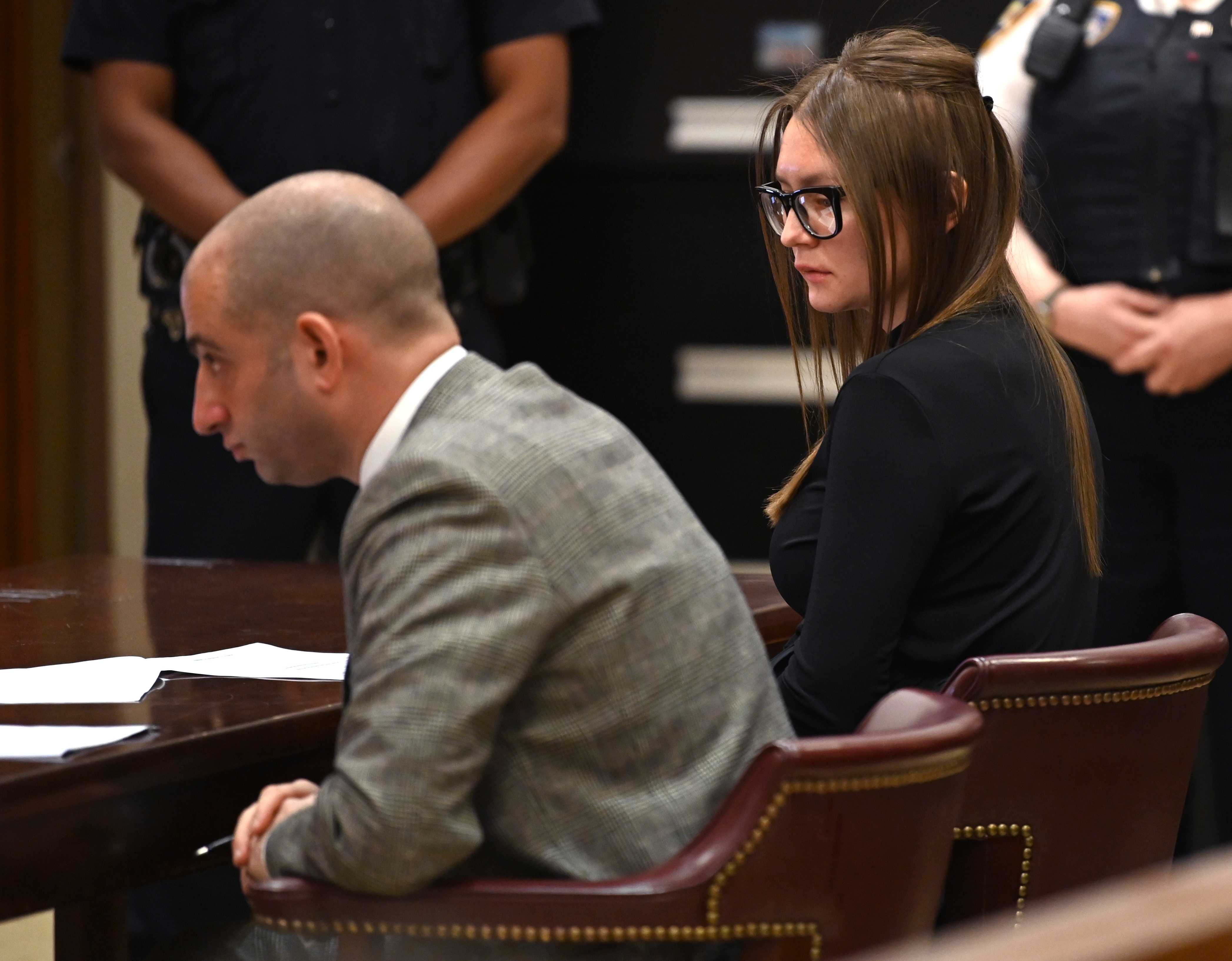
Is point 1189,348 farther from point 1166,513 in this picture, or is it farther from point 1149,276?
point 1166,513

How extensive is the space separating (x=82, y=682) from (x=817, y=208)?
3.05ft

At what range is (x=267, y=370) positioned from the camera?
145cm

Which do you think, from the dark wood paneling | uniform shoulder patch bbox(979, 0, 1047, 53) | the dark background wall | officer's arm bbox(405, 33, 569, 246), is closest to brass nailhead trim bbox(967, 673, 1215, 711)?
uniform shoulder patch bbox(979, 0, 1047, 53)

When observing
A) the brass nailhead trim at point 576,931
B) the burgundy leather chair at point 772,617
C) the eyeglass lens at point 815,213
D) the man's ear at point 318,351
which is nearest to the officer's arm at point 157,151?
the burgundy leather chair at point 772,617

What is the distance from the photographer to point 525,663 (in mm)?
1270

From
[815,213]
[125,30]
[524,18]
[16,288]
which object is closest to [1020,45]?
[524,18]

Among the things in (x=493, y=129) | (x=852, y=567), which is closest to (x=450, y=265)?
(x=493, y=129)

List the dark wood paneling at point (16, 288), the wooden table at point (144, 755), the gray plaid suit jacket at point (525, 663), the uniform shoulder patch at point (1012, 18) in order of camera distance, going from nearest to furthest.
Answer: the gray plaid suit jacket at point (525, 663) → the wooden table at point (144, 755) → the uniform shoulder patch at point (1012, 18) → the dark wood paneling at point (16, 288)

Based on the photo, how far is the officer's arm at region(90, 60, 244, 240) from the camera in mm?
3051

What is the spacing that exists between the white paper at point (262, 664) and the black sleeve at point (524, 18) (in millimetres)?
1684

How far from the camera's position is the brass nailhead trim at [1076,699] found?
1.46 m

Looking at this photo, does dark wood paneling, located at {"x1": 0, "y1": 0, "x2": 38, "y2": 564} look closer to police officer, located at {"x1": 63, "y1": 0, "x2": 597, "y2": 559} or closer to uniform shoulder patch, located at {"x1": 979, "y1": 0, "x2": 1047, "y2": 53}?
police officer, located at {"x1": 63, "y1": 0, "x2": 597, "y2": 559}

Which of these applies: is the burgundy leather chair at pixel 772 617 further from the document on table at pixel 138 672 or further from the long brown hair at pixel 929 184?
the document on table at pixel 138 672

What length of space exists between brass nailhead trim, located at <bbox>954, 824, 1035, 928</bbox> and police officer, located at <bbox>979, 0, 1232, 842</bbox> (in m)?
1.24
